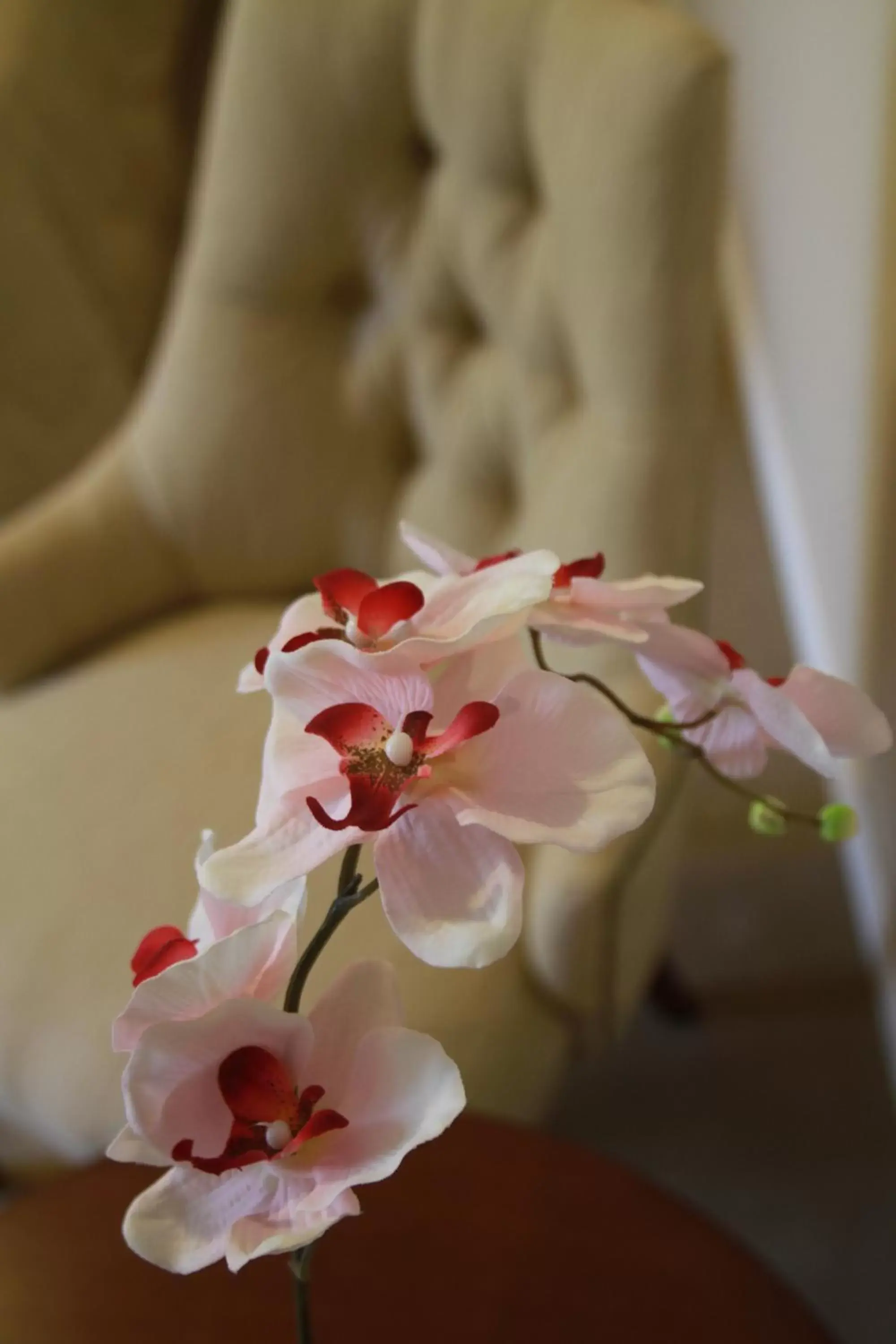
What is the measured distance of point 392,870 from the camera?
0.98 feet

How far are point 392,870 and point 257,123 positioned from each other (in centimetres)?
90

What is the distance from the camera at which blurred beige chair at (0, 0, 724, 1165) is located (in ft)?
2.38

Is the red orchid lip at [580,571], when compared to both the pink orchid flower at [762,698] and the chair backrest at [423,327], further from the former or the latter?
the chair backrest at [423,327]

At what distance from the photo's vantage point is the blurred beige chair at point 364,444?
726 millimetres

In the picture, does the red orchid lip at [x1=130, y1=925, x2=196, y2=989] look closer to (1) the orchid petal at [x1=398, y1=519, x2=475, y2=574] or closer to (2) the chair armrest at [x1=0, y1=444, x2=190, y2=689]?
(1) the orchid petal at [x1=398, y1=519, x2=475, y2=574]

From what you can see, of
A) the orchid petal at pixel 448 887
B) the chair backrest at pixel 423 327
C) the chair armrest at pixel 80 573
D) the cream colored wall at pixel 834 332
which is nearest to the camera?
the orchid petal at pixel 448 887

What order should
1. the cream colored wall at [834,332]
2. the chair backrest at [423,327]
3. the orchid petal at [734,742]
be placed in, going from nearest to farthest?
the orchid petal at [734,742] → the chair backrest at [423,327] → the cream colored wall at [834,332]

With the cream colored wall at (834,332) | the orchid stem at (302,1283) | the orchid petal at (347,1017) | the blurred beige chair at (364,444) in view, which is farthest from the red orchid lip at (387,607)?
the cream colored wall at (834,332)

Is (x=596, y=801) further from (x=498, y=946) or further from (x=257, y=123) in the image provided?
(x=257, y=123)

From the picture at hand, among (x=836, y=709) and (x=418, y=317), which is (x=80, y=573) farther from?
(x=836, y=709)

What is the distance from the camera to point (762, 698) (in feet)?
1.14

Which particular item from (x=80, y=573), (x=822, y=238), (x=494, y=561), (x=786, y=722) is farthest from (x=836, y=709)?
(x=822, y=238)

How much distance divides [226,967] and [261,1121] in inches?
2.5

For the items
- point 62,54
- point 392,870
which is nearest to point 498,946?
point 392,870
